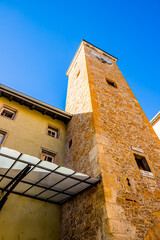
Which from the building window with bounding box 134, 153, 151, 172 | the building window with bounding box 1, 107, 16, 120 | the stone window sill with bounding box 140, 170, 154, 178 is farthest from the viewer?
the building window with bounding box 1, 107, 16, 120

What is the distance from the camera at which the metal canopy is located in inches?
193

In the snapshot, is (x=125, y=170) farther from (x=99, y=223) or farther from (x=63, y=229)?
(x=63, y=229)

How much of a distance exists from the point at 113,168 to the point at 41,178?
2240mm

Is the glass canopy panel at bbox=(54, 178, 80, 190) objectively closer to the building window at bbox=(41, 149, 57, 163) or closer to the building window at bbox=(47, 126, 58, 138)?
the building window at bbox=(41, 149, 57, 163)

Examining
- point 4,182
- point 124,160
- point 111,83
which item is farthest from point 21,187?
point 111,83

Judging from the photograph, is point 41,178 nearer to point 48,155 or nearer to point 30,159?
point 30,159

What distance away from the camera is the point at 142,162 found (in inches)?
257

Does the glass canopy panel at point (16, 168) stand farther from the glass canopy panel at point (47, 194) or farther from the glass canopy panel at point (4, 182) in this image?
the glass canopy panel at point (47, 194)

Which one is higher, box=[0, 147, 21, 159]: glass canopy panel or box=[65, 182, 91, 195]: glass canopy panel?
box=[0, 147, 21, 159]: glass canopy panel

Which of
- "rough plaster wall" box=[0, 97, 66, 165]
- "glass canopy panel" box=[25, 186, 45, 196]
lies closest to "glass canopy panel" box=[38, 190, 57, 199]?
"glass canopy panel" box=[25, 186, 45, 196]

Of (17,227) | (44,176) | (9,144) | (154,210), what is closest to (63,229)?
(17,227)

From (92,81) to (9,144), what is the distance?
4966mm

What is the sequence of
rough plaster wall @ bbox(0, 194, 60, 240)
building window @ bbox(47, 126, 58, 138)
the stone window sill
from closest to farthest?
1. rough plaster wall @ bbox(0, 194, 60, 240)
2. the stone window sill
3. building window @ bbox(47, 126, 58, 138)

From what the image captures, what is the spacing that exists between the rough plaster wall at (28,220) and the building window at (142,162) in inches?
137
